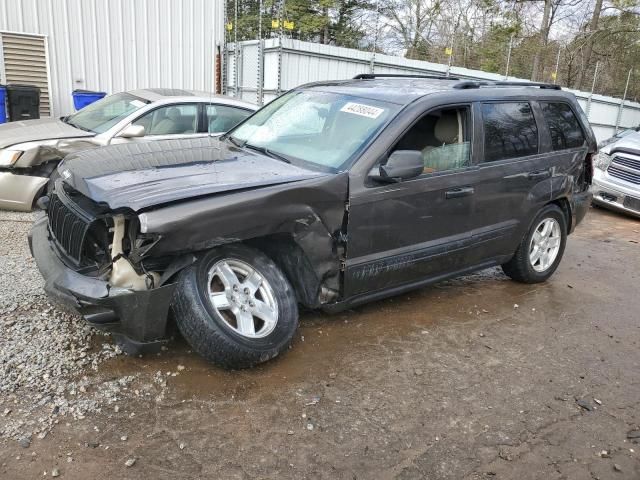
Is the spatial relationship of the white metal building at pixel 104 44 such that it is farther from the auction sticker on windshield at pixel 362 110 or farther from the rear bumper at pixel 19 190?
the auction sticker on windshield at pixel 362 110

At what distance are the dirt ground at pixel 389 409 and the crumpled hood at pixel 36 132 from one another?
12.2 ft

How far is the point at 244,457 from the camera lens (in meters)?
2.64

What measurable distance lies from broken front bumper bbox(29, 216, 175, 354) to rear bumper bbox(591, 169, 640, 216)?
26.0ft

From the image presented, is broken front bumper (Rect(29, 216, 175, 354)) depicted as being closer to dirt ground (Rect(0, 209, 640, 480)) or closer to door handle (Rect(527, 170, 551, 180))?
dirt ground (Rect(0, 209, 640, 480))

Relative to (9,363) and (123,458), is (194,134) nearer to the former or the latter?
(9,363)

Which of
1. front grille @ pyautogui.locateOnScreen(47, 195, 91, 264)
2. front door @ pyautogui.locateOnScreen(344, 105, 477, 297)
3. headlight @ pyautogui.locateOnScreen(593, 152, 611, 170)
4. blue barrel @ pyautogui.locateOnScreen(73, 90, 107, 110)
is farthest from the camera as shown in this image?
blue barrel @ pyautogui.locateOnScreen(73, 90, 107, 110)

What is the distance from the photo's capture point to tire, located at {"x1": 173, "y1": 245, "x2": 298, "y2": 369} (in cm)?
304

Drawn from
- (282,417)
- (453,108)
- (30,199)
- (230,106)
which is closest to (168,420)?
(282,417)

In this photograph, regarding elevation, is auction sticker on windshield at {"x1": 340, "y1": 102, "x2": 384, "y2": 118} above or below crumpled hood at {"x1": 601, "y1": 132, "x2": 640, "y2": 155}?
above

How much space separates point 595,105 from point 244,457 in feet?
63.8

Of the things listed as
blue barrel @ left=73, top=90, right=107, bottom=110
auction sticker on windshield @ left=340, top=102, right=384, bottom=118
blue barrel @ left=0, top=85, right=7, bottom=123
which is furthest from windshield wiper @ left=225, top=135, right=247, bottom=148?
blue barrel @ left=0, top=85, right=7, bottom=123

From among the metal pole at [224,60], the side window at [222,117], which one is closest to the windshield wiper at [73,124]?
the side window at [222,117]

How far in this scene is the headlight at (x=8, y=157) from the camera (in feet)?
18.6

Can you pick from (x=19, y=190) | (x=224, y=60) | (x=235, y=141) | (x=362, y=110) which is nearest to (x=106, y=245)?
(x=235, y=141)
